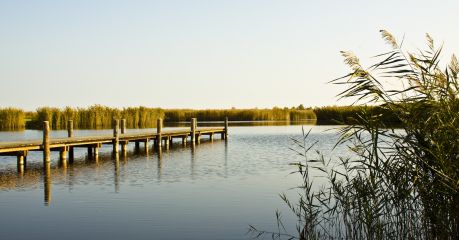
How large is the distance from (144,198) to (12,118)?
4115cm

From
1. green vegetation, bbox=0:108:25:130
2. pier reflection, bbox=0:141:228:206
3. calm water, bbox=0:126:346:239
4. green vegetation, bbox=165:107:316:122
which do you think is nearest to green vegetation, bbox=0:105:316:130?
green vegetation, bbox=0:108:25:130

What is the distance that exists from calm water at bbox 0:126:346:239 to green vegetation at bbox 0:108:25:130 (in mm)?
28196

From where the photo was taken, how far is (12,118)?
51.4 m

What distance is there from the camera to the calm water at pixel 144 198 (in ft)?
36.7

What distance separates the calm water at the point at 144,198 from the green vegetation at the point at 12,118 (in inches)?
1110

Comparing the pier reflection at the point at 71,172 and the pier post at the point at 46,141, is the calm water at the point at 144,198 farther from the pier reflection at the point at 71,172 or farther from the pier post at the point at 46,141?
the pier post at the point at 46,141

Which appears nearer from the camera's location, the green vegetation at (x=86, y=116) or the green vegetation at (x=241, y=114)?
the green vegetation at (x=86, y=116)

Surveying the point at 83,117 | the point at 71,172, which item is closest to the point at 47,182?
the point at 71,172

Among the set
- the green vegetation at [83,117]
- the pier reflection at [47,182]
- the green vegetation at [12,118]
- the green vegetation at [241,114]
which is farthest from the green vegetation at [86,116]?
the pier reflection at [47,182]

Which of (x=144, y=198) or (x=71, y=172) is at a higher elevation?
(x=71, y=172)

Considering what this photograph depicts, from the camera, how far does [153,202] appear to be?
1414cm

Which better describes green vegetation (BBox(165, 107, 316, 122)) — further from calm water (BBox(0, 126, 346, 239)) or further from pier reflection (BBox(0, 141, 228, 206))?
calm water (BBox(0, 126, 346, 239))

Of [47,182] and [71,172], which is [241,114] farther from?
[47,182]

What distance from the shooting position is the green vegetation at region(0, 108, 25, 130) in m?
51.3
